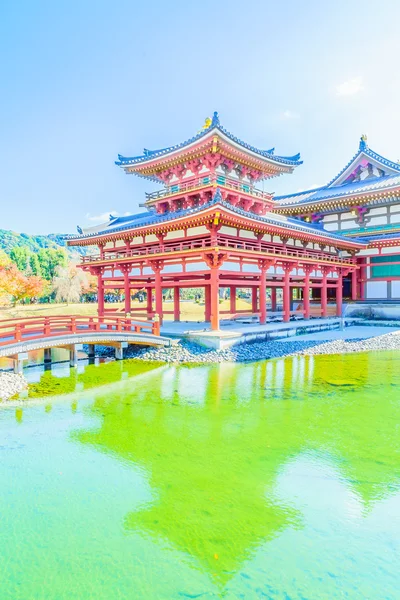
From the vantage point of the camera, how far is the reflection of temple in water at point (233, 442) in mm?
4961

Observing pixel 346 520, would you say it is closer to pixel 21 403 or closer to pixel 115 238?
pixel 21 403

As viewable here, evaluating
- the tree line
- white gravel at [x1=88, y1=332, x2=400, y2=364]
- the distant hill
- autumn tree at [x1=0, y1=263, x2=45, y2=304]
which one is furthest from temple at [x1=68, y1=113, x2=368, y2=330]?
the distant hill

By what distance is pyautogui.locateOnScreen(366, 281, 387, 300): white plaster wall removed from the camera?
26.3 meters

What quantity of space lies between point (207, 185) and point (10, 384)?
12325 millimetres

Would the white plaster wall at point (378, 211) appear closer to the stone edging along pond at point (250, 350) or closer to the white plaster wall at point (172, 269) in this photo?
the stone edging along pond at point (250, 350)

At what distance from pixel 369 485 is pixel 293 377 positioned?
700cm

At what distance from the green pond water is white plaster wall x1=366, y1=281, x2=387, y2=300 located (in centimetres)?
1764

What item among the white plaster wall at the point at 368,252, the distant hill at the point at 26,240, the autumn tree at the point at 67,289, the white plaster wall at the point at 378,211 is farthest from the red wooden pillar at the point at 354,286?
the distant hill at the point at 26,240

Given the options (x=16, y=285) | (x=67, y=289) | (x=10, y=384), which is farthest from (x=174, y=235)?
(x=67, y=289)

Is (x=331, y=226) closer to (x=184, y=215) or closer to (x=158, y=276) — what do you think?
(x=158, y=276)

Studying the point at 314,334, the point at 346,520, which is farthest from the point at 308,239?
the point at 346,520

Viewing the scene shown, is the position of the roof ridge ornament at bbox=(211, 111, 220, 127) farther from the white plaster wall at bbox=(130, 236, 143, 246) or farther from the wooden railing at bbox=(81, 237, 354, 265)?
the white plaster wall at bbox=(130, 236, 143, 246)

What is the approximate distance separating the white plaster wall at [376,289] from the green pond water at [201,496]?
17639 millimetres

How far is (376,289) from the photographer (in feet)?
87.6
